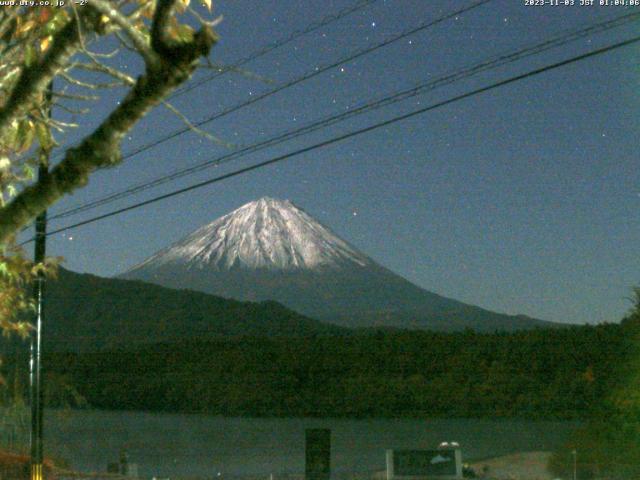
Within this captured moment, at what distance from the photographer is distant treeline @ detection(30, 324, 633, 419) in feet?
176

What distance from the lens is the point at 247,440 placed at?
46781 mm

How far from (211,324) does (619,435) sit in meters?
68.0

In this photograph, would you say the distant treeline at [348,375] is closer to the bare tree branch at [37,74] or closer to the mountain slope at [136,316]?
the mountain slope at [136,316]

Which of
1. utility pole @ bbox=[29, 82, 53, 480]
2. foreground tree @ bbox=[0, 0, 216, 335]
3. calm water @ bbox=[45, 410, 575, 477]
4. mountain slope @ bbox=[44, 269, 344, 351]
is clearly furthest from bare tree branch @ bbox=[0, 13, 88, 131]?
mountain slope @ bbox=[44, 269, 344, 351]

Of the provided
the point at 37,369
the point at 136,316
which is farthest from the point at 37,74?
the point at 136,316

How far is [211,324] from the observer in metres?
86.9

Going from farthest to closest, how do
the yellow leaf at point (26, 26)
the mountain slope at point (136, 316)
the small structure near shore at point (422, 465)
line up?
1. the mountain slope at point (136, 316)
2. the small structure near shore at point (422, 465)
3. the yellow leaf at point (26, 26)

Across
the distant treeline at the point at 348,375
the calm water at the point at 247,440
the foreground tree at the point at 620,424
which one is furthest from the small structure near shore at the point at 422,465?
the distant treeline at the point at 348,375

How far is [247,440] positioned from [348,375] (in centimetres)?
1936

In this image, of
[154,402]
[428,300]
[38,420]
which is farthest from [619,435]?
[428,300]

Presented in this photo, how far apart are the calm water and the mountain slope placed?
15.1 metres

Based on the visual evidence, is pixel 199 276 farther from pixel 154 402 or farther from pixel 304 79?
pixel 304 79

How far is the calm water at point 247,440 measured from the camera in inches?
1334

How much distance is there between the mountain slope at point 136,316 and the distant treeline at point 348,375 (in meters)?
5.70
